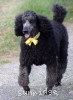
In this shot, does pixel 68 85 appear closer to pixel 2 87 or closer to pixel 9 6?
pixel 2 87

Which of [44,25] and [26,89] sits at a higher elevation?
[44,25]

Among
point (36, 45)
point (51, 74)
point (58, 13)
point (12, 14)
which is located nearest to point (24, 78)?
point (51, 74)

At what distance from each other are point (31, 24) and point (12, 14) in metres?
10.2

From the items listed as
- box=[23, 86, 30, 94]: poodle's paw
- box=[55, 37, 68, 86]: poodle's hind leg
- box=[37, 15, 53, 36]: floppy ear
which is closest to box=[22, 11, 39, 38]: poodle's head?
box=[37, 15, 53, 36]: floppy ear

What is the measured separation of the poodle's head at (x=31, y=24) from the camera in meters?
6.77

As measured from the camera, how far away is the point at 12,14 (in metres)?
16.9

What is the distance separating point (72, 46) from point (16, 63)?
87.3 inches

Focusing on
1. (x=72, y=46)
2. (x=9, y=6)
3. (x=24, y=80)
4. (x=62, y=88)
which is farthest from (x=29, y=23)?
(x=9, y=6)

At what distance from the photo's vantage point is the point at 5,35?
1465 cm

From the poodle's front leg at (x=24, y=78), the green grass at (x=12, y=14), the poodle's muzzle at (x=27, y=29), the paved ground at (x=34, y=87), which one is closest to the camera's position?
the poodle's muzzle at (x=27, y=29)

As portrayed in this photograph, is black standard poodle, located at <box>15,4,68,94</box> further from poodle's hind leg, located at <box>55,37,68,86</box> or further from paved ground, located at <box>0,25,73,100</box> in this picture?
poodle's hind leg, located at <box>55,37,68,86</box>

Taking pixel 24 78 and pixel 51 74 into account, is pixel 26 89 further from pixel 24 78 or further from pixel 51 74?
pixel 51 74

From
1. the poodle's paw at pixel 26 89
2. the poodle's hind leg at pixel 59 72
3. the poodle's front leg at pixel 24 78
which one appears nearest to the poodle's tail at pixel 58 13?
the poodle's hind leg at pixel 59 72

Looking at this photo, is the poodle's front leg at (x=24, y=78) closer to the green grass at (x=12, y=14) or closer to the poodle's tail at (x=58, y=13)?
the poodle's tail at (x=58, y=13)
